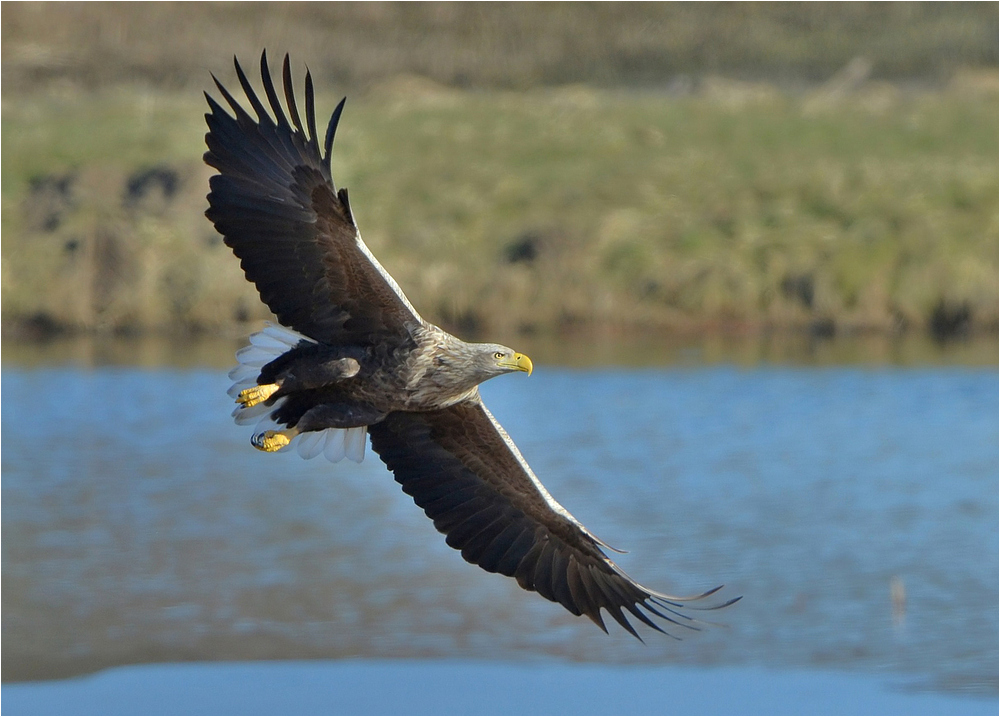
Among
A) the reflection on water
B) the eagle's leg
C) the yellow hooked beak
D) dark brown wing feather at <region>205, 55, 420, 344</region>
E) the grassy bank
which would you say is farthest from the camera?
the grassy bank

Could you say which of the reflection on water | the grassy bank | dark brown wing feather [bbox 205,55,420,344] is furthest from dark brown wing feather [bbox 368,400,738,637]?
the grassy bank

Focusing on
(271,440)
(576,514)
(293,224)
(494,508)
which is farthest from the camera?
(576,514)

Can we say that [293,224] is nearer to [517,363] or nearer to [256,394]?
[256,394]

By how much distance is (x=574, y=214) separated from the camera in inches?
1064

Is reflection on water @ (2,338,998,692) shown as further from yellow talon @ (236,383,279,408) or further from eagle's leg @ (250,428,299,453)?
yellow talon @ (236,383,279,408)

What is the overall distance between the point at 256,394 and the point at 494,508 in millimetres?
1241

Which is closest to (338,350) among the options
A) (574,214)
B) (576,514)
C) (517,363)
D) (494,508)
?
(517,363)

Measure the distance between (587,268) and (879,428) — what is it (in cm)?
608

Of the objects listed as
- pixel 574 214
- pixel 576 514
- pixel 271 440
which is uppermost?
pixel 574 214

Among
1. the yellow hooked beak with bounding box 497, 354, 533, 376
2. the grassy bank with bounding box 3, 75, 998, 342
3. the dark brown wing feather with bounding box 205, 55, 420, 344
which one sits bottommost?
the yellow hooked beak with bounding box 497, 354, 533, 376

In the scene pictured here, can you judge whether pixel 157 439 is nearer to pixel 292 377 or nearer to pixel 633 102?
pixel 292 377

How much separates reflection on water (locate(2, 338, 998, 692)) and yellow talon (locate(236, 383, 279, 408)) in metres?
6.65

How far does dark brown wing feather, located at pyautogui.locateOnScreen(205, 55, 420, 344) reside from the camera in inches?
251

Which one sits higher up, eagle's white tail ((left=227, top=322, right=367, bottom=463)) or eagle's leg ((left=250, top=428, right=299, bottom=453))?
eagle's white tail ((left=227, top=322, right=367, bottom=463))
